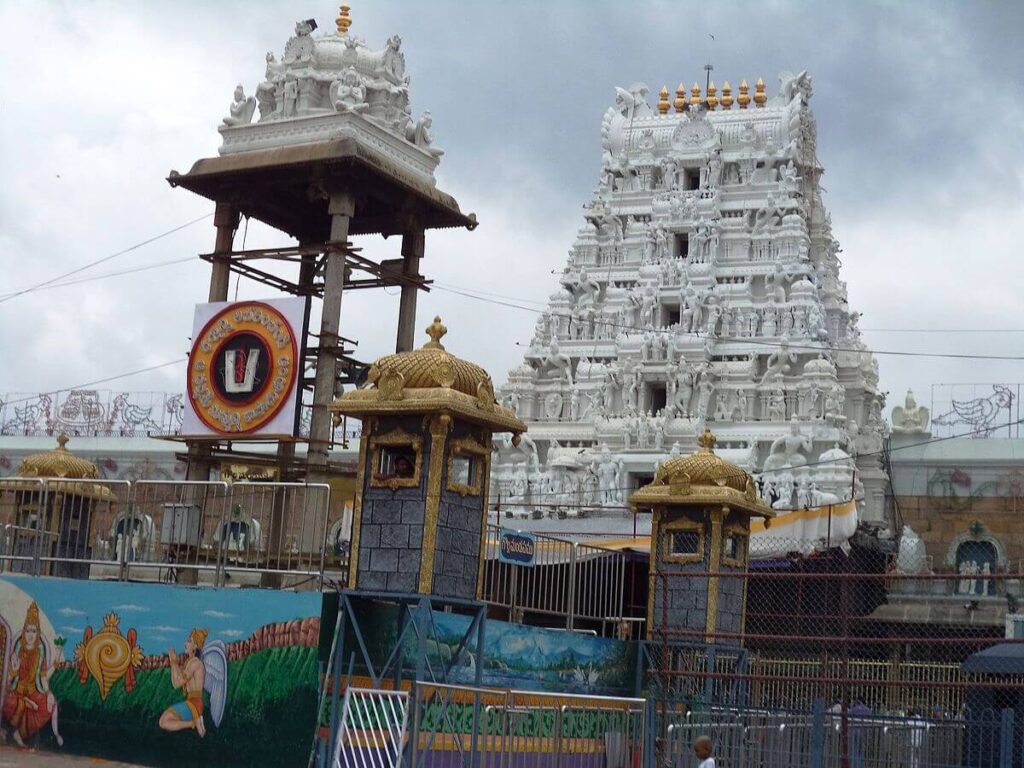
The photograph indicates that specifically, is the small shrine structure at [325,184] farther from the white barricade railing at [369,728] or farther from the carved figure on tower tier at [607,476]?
the carved figure on tower tier at [607,476]

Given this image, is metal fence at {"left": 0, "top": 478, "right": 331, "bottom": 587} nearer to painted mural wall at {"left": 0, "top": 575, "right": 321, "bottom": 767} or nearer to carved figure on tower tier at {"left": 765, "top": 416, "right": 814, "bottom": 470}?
painted mural wall at {"left": 0, "top": 575, "right": 321, "bottom": 767}

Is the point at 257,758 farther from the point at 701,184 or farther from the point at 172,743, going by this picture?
the point at 701,184

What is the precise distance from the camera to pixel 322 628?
1644cm

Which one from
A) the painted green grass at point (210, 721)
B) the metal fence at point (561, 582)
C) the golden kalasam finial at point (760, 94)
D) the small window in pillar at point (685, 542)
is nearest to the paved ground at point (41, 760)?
the painted green grass at point (210, 721)

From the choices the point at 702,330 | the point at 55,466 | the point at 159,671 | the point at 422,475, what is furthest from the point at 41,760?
the point at 702,330

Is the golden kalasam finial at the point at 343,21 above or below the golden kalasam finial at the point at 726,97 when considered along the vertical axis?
below

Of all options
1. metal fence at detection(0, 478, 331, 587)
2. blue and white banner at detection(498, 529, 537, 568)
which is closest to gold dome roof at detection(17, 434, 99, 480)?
metal fence at detection(0, 478, 331, 587)

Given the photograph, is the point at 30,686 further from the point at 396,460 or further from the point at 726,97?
the point at 726,97

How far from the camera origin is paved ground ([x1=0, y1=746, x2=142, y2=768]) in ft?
57.9

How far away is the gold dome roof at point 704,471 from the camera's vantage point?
70.4 ft

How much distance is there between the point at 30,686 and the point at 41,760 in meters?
1.42

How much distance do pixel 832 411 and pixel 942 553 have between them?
590 centimetres

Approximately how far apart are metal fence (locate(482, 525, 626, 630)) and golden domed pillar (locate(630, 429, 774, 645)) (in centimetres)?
115

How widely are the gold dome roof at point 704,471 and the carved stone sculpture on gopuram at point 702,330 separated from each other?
2255 centimetres
